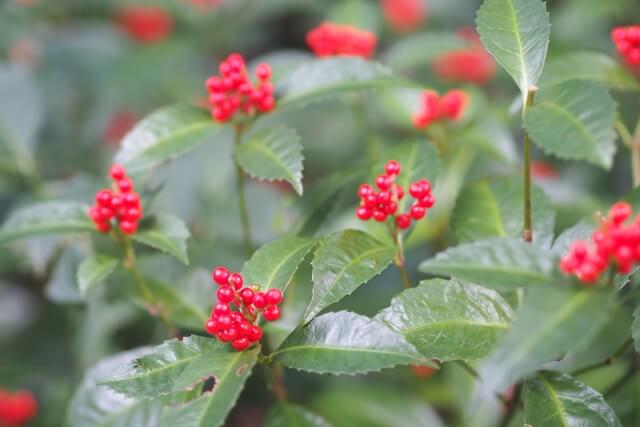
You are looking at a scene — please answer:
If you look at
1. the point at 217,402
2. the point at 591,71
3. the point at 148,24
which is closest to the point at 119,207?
the point at 217,402

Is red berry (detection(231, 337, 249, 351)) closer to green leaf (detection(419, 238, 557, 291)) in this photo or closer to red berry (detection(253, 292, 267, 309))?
red berry (detection(253, 292, 267, 309))

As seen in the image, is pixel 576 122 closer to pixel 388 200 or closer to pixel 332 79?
pixel 388 200

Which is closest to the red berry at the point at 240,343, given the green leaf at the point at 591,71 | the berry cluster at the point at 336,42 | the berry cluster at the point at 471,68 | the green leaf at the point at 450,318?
the green leaf at the point at 450,318

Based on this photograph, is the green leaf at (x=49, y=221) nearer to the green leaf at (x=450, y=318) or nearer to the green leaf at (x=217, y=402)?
the green leaf at (x=217, y=402)

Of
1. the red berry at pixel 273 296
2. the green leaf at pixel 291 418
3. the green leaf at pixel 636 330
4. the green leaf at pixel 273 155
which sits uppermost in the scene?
the green leaf at pixel 273 155

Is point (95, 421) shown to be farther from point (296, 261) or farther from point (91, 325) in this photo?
point (91, 325)

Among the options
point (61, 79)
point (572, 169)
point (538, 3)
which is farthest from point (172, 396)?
point (61, 79)
